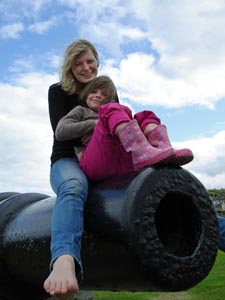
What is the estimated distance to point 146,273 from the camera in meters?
1.65

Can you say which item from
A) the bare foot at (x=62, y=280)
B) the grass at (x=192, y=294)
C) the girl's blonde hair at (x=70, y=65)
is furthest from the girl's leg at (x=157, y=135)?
the grass at (x=192, y=294)

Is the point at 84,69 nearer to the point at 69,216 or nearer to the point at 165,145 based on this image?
the point at 165,145

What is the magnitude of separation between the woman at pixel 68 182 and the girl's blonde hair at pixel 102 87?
0.18 metres

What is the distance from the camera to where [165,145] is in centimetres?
200

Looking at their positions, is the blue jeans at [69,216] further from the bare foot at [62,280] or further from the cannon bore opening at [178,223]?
the cannon bore opening at [178,223]


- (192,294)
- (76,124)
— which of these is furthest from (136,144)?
(192,294)

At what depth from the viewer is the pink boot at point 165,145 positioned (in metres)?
1.84

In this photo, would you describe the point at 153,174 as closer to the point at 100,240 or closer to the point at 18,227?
the point at 100,240

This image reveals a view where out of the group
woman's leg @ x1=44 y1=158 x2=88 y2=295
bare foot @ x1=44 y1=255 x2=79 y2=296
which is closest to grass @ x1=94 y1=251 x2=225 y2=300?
woman's leg @ x1=44 y1=158 x2=88 y2=295

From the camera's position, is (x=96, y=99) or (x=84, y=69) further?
(x=84, y=69)

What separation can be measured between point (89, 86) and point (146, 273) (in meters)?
1.11

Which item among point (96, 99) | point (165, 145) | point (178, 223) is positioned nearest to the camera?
point (178, 223)

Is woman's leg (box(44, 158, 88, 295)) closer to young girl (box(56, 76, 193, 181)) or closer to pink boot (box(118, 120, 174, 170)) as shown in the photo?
young girl (box(56, 76, 193, 181))

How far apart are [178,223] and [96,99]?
86 cm
